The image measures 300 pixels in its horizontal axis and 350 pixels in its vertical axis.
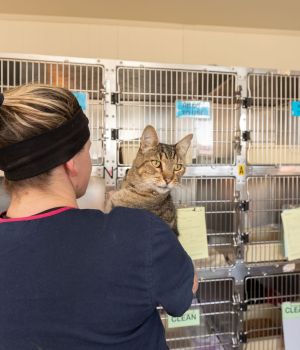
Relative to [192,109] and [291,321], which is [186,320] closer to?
[291,321]

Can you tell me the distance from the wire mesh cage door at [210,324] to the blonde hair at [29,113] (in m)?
0.89

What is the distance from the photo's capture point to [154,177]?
1142mm

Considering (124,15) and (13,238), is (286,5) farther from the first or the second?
(13,238)

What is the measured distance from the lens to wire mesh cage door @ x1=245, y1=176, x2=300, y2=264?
1.20 metres

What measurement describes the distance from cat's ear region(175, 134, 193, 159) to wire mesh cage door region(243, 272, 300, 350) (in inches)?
20.4

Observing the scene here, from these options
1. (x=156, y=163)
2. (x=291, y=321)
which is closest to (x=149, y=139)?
(x=156, y=163)

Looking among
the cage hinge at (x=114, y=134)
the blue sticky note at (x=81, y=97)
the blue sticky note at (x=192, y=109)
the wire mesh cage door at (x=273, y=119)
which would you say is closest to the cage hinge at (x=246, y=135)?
the wire mesh cage door at (x=273, y=119)

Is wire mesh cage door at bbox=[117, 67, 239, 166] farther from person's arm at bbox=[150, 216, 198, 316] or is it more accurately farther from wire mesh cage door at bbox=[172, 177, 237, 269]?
person's arm at bbox=[150, 216, 198, 316]

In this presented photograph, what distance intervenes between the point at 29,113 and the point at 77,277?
26 centimetres

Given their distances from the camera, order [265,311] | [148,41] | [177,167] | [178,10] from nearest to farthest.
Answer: [177,167] → [265,311] → [178,10] → [148,41]

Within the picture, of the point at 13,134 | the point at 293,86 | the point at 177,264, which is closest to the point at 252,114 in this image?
the point at 293,86

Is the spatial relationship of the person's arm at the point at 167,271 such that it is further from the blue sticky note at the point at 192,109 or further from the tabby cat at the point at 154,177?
the blue sticky note at the point at 192,109

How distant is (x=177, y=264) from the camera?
1.86ft

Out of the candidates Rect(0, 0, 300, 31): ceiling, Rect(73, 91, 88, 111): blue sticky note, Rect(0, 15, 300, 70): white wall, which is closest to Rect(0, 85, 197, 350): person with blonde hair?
Rect(73, 91, 88, 111): blue sticky note
